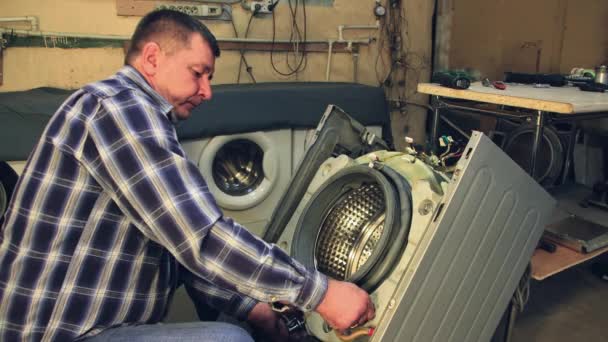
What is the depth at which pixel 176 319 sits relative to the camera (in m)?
1.82

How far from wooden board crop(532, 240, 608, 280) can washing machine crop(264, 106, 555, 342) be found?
329 millimetres

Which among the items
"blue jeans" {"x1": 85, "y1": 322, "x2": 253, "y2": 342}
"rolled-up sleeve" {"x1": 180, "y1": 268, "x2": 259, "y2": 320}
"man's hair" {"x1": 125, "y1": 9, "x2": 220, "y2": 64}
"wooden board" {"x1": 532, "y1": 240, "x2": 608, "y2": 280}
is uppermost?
"man's hair" {"x1": 125, "y1": 9, "x2": 220, "y2": 64}

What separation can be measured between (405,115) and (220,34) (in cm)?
155

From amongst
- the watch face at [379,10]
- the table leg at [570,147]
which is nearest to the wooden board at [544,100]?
the table leg at [570,147]

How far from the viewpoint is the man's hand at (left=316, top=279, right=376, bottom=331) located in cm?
95

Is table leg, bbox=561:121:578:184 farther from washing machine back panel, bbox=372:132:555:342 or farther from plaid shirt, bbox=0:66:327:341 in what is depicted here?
plaid shirt, bbox=0:66:327:341

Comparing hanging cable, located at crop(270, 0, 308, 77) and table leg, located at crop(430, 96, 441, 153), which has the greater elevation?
hanging cable, located at crop(270, 0, 308, 77)

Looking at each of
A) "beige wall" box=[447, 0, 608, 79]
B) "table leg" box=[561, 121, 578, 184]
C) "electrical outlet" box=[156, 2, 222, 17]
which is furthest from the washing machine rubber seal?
"beige wall" box=[447, 0, 608, 79]

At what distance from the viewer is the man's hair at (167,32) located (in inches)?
40.8

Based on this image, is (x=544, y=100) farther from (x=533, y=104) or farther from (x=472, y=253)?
(x=472, y=253)

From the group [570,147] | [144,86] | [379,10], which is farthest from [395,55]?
[144,86]

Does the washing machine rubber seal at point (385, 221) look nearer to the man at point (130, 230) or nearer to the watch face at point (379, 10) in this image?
the man at point (130, 230)

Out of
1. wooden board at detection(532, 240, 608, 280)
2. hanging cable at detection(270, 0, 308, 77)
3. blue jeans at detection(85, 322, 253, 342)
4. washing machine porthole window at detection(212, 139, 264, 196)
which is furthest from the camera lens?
hanging cable at detection(270, 0, 308, 77)

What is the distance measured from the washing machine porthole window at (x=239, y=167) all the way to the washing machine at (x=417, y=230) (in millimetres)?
910
